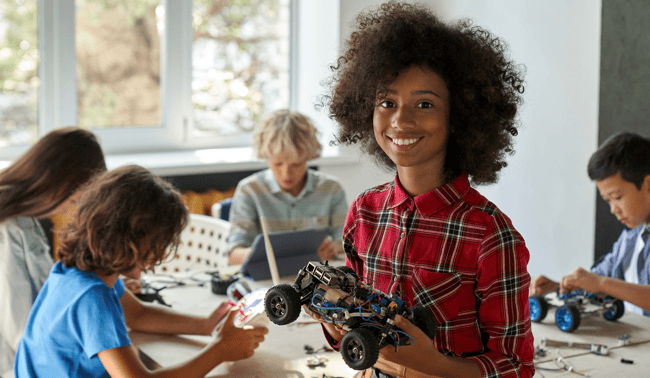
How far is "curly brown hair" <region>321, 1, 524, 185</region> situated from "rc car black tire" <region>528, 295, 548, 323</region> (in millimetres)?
792

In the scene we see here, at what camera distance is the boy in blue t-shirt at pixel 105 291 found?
1.46m

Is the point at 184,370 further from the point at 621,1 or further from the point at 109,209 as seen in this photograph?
the point at 621,1

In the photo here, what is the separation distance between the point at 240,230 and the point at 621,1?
2.13 metres

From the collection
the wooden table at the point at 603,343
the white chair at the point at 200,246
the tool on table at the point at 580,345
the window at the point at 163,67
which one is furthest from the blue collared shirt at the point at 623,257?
the window at the point at 163,67

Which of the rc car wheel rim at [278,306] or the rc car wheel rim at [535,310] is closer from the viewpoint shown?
the rc car wheel rim at [278,306]

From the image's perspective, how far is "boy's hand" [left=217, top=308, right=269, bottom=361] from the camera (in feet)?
5.20

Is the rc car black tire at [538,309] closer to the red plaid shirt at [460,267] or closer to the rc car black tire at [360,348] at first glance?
the red plaid shirt at [460,267]

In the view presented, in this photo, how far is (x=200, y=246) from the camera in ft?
9.41

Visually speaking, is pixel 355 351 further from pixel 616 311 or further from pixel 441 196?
pixel 616 311

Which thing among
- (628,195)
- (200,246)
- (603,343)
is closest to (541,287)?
(603,343)

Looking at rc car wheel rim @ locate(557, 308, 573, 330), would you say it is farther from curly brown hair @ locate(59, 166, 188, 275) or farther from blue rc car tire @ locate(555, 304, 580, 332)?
curly brown hair @ locate(59, 166, 188, 275)

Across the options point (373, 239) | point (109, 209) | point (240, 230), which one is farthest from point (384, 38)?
point (240, 230)

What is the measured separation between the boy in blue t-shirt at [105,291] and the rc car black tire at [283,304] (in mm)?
550

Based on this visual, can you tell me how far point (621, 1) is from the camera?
10.3 feet
